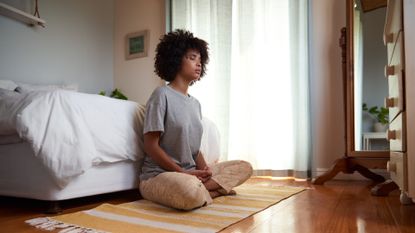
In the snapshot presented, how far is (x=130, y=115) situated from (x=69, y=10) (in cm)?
201

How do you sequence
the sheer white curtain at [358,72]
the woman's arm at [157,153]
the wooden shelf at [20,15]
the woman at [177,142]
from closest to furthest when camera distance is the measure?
the woman at [177,142] → the woman's arm at [157,153] → the sheer white curtain at [358,72] → the wooden shelf at [20,15]

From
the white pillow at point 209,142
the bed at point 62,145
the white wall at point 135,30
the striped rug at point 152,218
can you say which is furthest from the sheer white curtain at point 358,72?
the white wall at point 135,30

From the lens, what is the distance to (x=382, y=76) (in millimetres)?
2135

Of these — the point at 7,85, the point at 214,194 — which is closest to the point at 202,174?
A: the point at 214,194

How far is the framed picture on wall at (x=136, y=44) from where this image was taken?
140 inches

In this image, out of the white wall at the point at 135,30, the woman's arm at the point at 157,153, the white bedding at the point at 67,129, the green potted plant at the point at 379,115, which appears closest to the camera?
the white bedding at the point at 67,129

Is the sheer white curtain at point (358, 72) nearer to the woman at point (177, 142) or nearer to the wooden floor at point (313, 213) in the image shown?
the wooden floor at point (313, 213)

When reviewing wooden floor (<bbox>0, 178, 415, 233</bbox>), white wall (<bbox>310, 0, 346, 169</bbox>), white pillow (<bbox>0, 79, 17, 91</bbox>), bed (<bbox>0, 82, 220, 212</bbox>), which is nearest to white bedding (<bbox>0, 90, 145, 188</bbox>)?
bed (<bbox>0, 82, 220, 212</bbox>)

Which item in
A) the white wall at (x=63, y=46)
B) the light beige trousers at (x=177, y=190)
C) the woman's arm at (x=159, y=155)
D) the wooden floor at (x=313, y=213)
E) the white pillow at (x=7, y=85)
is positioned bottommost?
the wooden floor at (x=313, y=213)

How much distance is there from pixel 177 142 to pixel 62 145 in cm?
51

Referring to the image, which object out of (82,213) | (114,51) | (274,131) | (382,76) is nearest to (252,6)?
(274,131)

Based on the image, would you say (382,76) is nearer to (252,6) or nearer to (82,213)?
(252,6)

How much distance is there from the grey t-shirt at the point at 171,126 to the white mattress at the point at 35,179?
0.59ft

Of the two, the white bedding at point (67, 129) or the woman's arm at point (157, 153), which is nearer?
the white bedding at point (67, 129)
